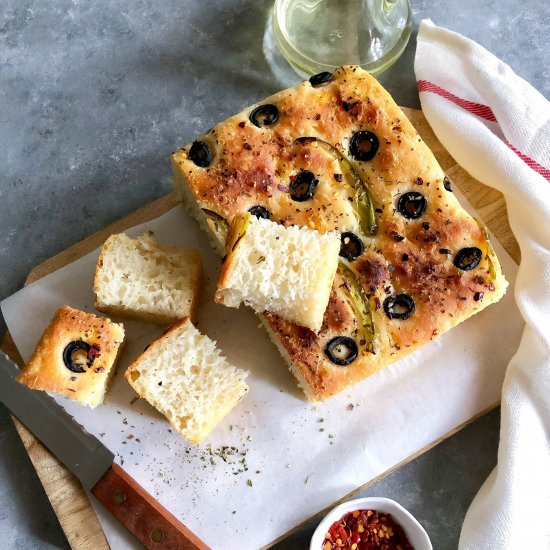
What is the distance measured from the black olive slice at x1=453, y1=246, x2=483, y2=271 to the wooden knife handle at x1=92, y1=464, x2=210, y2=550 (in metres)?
1.76

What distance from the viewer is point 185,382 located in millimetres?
3498

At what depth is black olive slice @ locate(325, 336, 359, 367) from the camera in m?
3.36

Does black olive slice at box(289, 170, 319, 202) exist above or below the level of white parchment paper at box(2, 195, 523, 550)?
above

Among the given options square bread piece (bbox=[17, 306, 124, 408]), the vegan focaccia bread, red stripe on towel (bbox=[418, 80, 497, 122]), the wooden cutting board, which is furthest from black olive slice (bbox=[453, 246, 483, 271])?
square bread piece (bbox=[17, 306, 124, 408])

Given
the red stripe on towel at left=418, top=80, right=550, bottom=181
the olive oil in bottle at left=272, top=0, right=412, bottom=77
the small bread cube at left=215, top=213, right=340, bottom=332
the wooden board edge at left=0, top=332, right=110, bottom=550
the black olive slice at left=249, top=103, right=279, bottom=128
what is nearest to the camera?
the small bread cube at left=215, top=213, right=340, bottom=332

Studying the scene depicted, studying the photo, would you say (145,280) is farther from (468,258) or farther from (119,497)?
(468,258)

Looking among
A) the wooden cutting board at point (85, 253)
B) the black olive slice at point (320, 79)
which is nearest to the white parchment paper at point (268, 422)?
the wooden cutting board at point (85, 253)

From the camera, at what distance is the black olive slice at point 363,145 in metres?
3.43

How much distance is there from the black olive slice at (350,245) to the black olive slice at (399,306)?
247mm

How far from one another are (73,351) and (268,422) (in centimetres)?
99

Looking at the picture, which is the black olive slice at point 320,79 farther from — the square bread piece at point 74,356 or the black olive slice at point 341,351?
the square bread piece at point 74,356

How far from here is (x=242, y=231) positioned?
316 cm

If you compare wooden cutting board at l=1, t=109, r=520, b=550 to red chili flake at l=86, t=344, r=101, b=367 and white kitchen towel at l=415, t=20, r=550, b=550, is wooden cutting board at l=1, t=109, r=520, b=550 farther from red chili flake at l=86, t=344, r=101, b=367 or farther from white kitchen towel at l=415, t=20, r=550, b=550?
red chili flake at l=86, t=344, r=101, b=367

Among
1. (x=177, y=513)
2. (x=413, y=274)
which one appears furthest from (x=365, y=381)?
(x=177, y=513)
